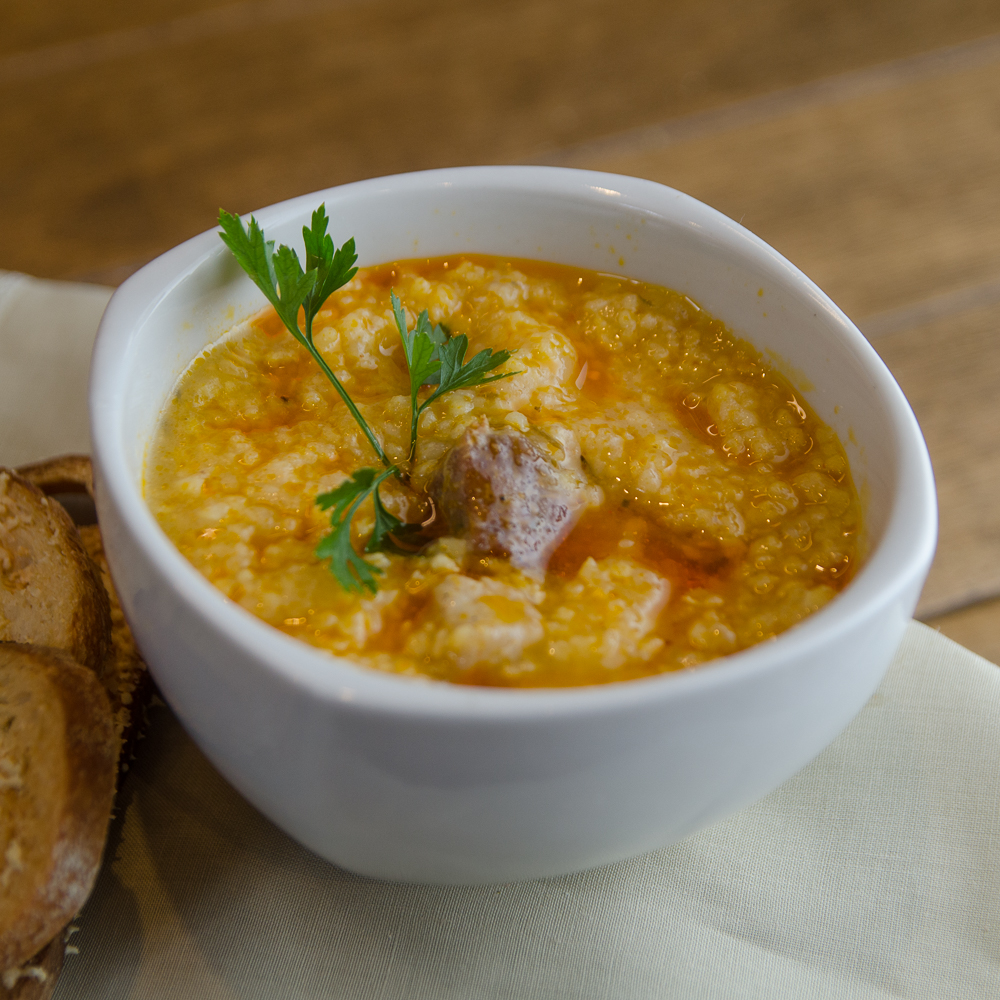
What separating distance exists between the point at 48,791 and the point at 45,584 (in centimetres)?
47

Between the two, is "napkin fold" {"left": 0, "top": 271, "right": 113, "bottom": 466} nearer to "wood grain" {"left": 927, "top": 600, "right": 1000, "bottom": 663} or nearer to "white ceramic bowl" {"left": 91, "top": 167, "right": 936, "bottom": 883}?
"white ceramic bowl" {"left": 91, "top": 167, "right": 936, "bottom": 883}

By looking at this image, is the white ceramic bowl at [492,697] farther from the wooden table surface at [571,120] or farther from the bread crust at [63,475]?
the wooden table surface at [571,120]

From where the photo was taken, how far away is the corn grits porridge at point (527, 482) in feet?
5.36

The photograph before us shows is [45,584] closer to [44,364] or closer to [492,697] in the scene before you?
[44,364]

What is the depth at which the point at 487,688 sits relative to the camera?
153 centimetres

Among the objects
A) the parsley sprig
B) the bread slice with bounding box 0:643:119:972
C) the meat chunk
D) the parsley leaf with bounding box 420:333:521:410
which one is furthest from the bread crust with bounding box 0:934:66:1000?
the parsley leaf with bounding box 420:333:521:410

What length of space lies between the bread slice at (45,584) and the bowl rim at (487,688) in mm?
385

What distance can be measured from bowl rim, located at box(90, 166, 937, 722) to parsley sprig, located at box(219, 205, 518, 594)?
0.28 ft

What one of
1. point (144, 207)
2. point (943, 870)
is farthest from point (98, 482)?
point (144, 207)

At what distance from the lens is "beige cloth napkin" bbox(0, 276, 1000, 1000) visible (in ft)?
5.65

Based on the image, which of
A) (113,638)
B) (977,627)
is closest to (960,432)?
(977,627)

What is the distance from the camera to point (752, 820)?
6.32 ft

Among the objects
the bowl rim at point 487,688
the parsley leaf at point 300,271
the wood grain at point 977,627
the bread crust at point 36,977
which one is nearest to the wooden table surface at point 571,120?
the wood grain at point 977,627

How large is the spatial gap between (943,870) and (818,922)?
0.26 meters
